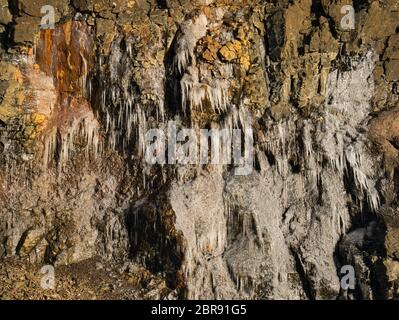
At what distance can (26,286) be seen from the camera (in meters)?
13.5

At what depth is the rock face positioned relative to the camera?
553 inches

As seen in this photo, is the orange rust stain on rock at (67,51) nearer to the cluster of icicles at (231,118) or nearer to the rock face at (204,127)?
the rock face at (204,127)

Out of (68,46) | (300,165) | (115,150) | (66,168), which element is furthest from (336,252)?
(68,46)

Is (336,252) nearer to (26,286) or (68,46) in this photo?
(26,286)

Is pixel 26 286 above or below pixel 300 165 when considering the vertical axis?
below

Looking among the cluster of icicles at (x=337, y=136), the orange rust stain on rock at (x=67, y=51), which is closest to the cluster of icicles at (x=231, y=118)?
the cluster of icicles at (x=337, y=136)

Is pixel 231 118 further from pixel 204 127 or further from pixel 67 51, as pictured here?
pixel 67 51

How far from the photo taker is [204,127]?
14.8 metres

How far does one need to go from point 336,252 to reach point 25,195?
8.02m

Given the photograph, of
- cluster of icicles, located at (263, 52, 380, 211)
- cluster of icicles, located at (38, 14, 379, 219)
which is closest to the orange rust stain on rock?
cluster of icicles, located at (38, 14, 379, 219)

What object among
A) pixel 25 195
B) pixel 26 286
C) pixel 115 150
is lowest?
pixel 26 286

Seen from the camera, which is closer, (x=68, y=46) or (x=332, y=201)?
(x=332, y=201)

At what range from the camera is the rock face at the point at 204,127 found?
46.1 feet

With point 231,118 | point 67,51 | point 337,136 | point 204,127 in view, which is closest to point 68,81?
point 67,51
